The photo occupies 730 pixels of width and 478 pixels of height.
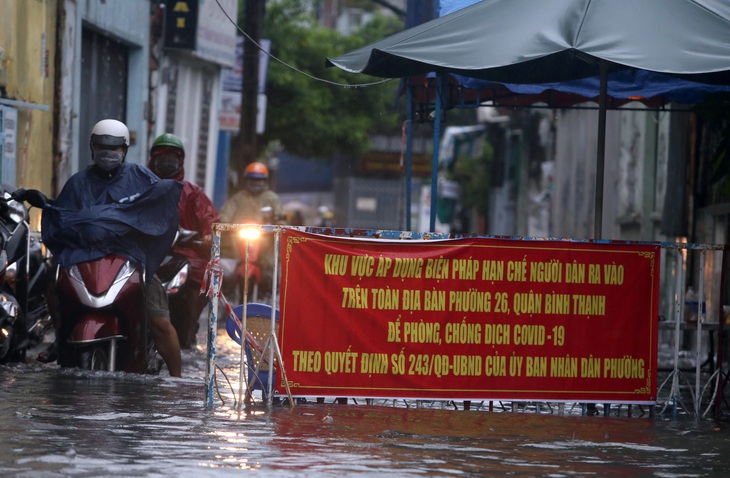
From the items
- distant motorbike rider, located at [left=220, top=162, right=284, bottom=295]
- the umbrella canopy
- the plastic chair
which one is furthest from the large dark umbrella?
distant motorbike rider, located at [left=220, top=162, right=284, bottom=295]

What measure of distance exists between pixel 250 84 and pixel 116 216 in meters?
12.8

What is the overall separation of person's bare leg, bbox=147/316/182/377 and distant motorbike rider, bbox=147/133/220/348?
0.95 meters

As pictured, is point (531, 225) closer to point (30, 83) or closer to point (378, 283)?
point (30, 83)

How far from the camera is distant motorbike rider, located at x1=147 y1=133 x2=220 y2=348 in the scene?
36.0 feet

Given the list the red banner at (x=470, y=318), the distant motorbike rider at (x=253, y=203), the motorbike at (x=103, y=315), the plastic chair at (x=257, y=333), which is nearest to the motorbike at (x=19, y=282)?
the motorbike at (x=103, y=315)

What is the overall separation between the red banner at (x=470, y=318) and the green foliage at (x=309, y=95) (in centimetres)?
2918

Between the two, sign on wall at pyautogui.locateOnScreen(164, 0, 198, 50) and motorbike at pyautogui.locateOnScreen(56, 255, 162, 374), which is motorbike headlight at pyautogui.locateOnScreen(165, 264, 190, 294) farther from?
sign on wall at pyautogui.locateOnScreen(164, 0, 198, 50)

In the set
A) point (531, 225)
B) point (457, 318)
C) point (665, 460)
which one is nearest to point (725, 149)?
point (457, 318)

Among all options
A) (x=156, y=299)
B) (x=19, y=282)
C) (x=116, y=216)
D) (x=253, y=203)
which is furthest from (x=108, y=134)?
(x=253, y=203)

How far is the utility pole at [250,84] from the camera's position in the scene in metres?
Result: 21.2

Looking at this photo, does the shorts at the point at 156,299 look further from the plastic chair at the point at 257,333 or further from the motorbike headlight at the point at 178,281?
the plastic chair at the point at 257,333

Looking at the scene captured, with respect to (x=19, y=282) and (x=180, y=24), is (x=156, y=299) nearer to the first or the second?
(x=19, y=282)

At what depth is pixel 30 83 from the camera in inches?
608

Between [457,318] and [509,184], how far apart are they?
3605cm
